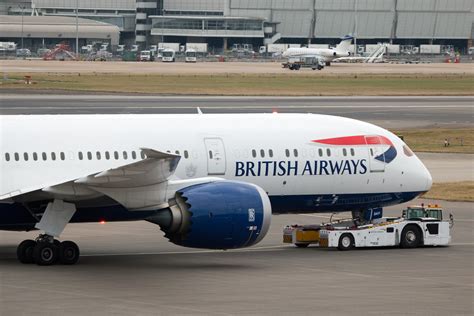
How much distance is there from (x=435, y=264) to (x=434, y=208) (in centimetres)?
532

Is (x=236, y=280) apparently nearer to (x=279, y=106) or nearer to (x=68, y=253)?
(x=68, y=253)

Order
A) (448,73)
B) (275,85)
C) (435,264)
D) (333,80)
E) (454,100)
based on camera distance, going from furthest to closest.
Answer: (448,73) → (333,80) → (275,85) → (454,100) → (435,264)

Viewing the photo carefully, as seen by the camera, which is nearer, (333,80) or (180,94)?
(180,94)

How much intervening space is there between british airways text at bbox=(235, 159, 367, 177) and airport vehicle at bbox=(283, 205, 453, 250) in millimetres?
1744

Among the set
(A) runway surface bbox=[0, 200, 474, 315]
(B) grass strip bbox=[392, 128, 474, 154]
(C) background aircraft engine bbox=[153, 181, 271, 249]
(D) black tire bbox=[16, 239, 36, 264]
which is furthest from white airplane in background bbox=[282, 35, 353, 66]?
(D) black tire bbox=[16, 239, 36, 264]

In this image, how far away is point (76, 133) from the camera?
33.4 meters

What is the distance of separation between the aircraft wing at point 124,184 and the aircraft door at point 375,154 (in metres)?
8.11

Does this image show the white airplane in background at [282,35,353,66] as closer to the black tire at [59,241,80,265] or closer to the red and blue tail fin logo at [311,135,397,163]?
the red and blue tail fin logo at [311,135,397,163]

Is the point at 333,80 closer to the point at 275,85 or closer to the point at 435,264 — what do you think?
the point at 275,85

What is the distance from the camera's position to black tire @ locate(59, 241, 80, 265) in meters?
31.7

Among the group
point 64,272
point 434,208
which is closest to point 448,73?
point 434,208

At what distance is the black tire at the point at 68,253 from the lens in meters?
31.7

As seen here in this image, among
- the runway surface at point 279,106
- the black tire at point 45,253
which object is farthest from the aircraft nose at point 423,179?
the runway surface at point 279,106

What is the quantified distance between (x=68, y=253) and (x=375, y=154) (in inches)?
417
